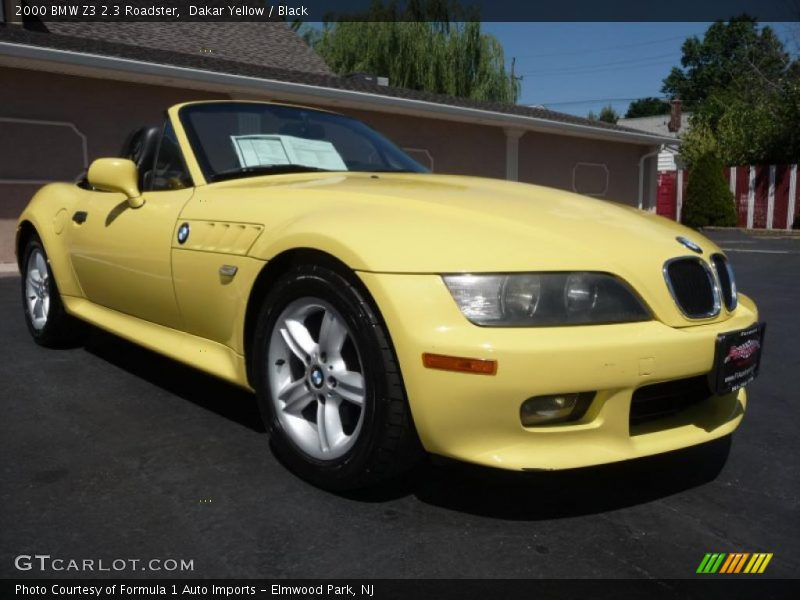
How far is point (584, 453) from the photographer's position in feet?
6.88

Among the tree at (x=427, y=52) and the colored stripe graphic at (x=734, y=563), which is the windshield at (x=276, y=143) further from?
the tree at (x=427, y=52)

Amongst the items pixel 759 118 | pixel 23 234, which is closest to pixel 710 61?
pixel 759 118

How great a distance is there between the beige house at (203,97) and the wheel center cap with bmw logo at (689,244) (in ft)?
27.8

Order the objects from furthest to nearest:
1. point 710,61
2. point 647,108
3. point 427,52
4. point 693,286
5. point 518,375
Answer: point 647,108 → point 710,61 → point 427,52 → point 693,286 → point 518,375

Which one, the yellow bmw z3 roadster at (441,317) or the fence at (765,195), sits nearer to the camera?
the yellow bmw z3 roadster at (441,317)

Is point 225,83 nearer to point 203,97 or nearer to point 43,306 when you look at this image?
point 203,97

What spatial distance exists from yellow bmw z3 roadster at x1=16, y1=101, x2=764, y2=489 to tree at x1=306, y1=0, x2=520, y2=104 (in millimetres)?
20953

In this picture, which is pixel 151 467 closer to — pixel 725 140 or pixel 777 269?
pixel 777 269

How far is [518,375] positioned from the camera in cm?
199

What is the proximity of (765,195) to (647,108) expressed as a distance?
66.0 m

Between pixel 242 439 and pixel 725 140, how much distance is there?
28425 millimetres

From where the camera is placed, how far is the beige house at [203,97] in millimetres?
9336

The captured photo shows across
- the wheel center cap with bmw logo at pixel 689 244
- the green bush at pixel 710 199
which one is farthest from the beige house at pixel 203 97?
the wheel center cap with bmw logo at pixel 689 244
